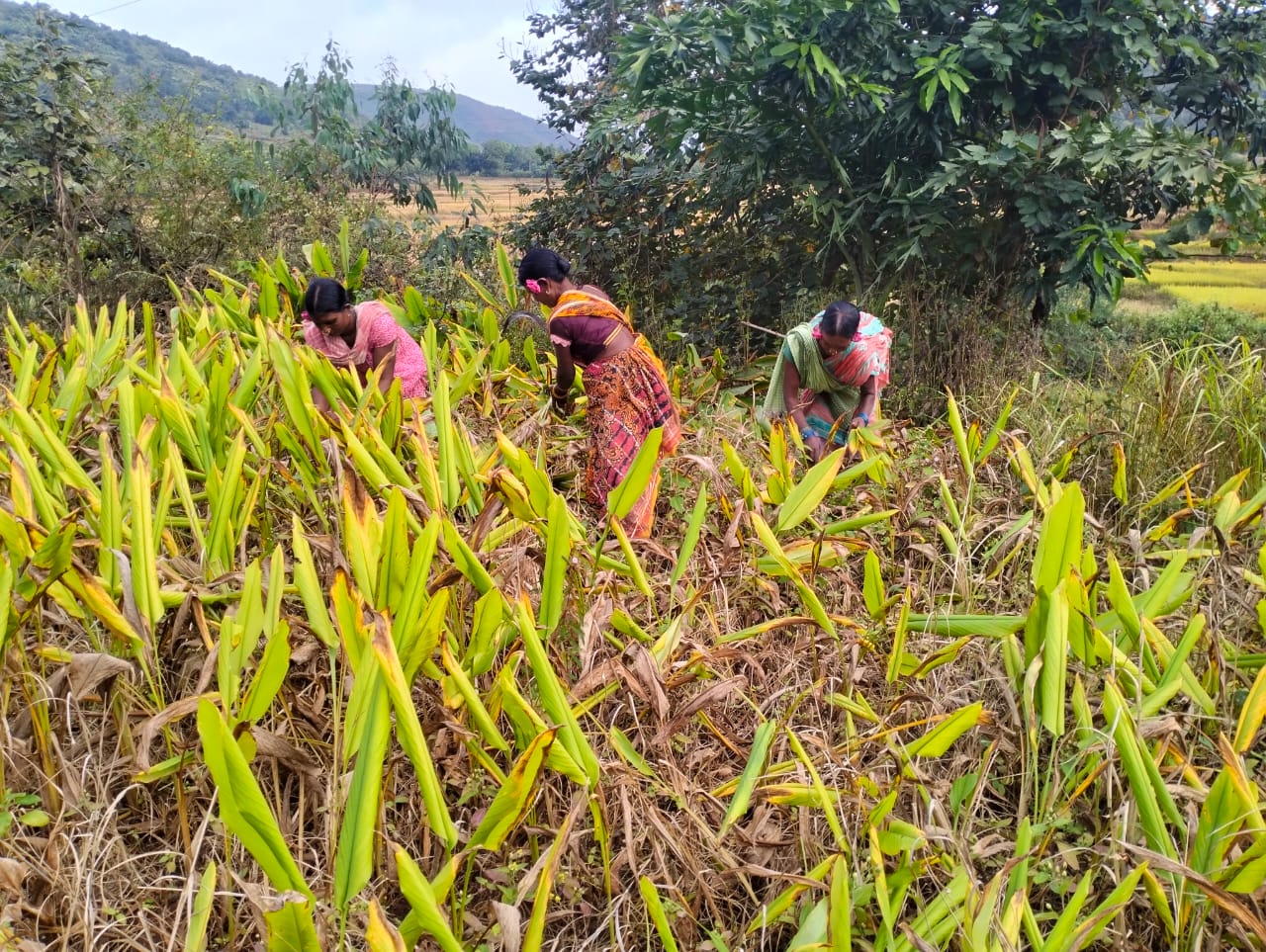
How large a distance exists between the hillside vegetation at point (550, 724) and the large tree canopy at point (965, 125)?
2.19 m

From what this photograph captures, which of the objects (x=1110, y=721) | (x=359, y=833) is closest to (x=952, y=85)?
(x=1110, y=721)

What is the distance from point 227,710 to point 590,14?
299 inches

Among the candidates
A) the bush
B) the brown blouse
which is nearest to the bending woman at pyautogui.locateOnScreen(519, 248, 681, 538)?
the brown blouse

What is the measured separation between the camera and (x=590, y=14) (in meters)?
7.32

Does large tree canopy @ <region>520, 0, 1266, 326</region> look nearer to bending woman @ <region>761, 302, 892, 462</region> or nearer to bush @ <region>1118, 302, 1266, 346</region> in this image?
bending woman @ <region>761, 302, 892, 462</region>

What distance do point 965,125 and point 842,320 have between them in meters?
1.92

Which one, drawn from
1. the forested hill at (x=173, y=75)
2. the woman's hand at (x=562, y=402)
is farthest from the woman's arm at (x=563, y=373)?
the forested hill at (x=173, y=75)

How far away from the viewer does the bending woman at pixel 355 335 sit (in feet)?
9.17

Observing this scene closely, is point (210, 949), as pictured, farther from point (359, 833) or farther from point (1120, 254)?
point (1120, 254)

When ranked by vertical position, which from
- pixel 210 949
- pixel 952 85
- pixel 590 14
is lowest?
pixel 210 949

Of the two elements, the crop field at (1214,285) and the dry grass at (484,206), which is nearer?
the crop field at (1214,285)

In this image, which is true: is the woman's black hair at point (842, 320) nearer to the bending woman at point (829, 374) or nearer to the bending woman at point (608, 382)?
the bending woman at point (829, 374)

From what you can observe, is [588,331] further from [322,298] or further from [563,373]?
[322,298]

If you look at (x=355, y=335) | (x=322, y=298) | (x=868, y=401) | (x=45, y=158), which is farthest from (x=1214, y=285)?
(x=45, y=158)
